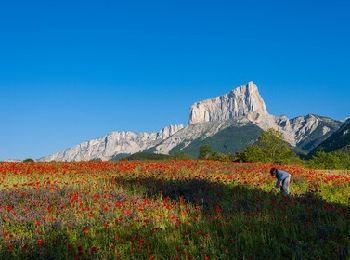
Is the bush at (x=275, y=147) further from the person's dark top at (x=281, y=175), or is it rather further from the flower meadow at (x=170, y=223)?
the flower meadow at (x=170, y=223)

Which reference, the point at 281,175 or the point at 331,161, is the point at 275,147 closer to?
the point at 331,161

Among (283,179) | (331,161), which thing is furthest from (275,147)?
(283,179)

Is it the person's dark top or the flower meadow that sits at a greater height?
the person's dark top

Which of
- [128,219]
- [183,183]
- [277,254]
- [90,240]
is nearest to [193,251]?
[277,254]

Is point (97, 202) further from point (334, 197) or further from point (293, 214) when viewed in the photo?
point (334, 197)

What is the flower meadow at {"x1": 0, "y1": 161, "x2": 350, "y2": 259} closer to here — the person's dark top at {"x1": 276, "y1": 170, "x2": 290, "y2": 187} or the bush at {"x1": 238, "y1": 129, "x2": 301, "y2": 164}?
the person's dark top at {"x1": 276, "y1": 170, "x2": 290, "y2": 187}

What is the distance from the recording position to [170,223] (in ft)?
34.0

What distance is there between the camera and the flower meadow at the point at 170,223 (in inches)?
314

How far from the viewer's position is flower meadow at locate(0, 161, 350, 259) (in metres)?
7.97

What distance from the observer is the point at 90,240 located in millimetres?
9172

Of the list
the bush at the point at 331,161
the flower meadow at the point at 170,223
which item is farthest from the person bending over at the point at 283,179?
the bush at the point at 331,161

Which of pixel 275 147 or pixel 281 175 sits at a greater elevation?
pixel 275 147

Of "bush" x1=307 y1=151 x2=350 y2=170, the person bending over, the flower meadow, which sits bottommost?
the flower meadow

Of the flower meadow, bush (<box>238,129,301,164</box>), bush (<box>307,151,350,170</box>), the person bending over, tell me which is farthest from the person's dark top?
bush (<box>238,129,301,164</box>)
